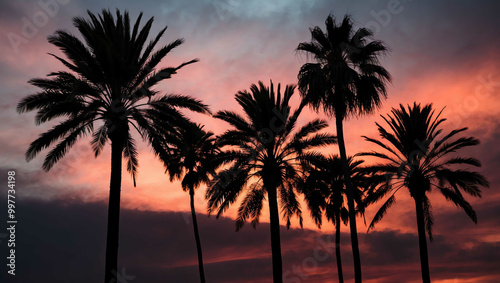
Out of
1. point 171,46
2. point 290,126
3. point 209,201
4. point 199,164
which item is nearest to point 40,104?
point 171,46

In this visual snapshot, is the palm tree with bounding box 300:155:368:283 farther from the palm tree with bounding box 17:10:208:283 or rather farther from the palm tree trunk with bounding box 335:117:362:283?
the palm tree with bounding box 17:10:208:283


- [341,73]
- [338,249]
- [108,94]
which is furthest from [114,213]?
[338,249]

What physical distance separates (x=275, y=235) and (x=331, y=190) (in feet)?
25.8

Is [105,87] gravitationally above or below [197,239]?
above

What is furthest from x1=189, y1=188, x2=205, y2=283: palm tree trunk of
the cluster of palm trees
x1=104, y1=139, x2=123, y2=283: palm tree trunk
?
x1=104, y1=139, x2=123, y2=283: palm tree trunk

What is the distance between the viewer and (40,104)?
20.4 m

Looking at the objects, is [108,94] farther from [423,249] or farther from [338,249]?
[338,249]

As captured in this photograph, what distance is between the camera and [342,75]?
2459cm

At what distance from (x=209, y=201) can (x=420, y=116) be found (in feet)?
45.3

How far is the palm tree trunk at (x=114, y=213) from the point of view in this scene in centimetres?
1922

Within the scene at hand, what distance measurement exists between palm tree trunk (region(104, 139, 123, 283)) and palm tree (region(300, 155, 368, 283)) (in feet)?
39.1

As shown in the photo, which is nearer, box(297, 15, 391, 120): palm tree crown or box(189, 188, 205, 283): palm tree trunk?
box(297, 15, 391, 120): palm tree crown

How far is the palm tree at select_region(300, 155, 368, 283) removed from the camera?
2808 centimetres

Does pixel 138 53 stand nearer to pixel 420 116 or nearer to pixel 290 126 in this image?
pixel 290 126
